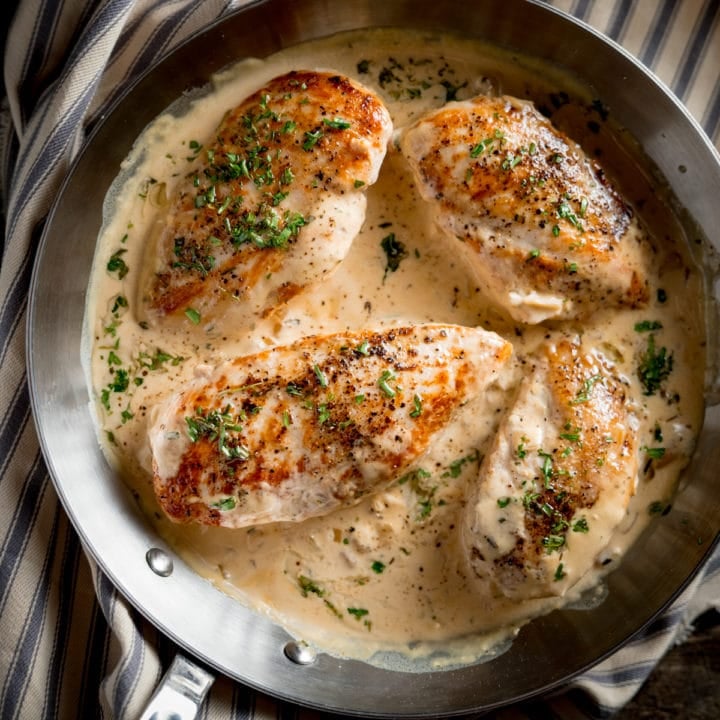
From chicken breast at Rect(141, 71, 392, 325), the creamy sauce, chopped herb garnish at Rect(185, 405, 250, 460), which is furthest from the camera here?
the creamy sauce

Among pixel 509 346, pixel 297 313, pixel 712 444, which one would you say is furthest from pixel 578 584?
pixel 297 313

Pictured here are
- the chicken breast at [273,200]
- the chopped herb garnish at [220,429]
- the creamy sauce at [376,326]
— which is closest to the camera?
the chopped herb garnish at [220,429]

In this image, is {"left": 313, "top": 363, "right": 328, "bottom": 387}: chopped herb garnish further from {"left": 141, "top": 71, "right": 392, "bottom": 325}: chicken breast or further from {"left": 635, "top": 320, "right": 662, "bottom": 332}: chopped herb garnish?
{"left": 635, "top": 320, "right": 662, "bottom": 332}: chopped herb garnish

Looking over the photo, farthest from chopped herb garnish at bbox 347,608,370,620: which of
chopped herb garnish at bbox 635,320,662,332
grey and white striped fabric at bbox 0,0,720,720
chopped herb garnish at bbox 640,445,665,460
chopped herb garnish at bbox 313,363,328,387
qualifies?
chopped herb garnish at bbox 635,320,662,332

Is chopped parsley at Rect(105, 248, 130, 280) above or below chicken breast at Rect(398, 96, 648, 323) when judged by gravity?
below

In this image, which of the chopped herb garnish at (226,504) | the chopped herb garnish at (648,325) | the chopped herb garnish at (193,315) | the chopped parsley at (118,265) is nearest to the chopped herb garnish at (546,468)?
the chopped herb garnish at (648,325)

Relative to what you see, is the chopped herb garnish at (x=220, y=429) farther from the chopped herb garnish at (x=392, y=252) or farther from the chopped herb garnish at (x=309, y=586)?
the chopped herb garnish at (x=392, y=252)
